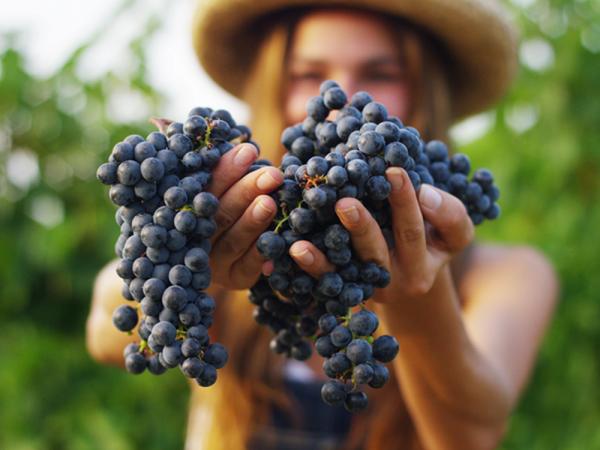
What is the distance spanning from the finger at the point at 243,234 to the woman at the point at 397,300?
1.18 feet

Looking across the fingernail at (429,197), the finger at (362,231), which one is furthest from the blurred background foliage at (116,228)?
the finger at (362,231)

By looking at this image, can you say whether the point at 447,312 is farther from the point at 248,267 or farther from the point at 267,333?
the point at 267,333

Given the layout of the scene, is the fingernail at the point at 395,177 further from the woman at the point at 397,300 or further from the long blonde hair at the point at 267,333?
the long blonde hair at the point at 267,333

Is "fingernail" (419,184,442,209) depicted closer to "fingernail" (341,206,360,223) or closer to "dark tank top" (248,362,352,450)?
"fingernail" (341,206,360,223)

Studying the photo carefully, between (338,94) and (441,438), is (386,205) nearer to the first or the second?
(338,94)

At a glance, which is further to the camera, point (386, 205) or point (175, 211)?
point (386, 205)

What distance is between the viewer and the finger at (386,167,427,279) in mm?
920

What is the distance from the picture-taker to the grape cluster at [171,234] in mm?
867

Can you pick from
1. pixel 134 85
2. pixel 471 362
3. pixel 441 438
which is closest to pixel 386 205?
pixel 471 362

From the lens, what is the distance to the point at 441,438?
62.2 inches

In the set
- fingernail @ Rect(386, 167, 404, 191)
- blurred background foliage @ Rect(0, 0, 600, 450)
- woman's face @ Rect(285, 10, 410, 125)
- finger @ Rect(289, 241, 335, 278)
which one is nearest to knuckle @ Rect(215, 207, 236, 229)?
finger @ Rect(289, 241, 335, 278)

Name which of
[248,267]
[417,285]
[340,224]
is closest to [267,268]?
[248,267]

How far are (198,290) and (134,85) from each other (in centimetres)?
220

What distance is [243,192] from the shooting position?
925 millimetres
